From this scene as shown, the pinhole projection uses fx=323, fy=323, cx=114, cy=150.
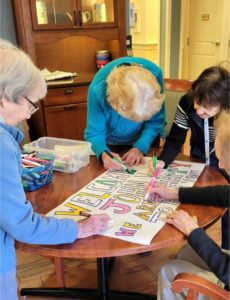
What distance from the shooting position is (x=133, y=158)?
1521 millimetres

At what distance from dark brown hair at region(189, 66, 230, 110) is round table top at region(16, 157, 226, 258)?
1.02 feet

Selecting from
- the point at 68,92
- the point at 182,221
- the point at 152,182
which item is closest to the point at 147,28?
the point at 68,92

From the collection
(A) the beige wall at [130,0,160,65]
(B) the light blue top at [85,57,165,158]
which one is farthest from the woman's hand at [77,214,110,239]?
(A) the beige wall at [130,0,160,65]

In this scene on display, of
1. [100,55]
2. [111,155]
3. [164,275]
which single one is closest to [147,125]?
[111,155]

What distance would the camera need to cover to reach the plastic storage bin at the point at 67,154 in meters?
1.42

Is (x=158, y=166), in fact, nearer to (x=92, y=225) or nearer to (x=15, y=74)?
(x=92, y=225)

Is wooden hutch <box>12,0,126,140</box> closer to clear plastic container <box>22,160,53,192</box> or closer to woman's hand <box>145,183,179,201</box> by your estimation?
clear plastic container <box>22,160,53,192</box>

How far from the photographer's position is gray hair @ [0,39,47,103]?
2.74ft

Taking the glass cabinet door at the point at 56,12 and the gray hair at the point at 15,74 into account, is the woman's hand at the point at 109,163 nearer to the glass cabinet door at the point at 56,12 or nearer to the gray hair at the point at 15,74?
the gray hair at the point at 15,74

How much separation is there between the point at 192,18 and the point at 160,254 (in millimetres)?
3893

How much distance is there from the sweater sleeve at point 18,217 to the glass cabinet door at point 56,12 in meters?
2.17

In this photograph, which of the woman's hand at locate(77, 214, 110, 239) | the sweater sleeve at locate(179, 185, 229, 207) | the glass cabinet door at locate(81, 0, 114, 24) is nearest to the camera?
the woman's hand at locate(77, 214, 110, 239)

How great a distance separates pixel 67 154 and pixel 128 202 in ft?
1.36

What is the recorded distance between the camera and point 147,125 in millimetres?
1700
